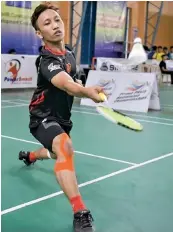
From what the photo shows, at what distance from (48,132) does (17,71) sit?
893cm

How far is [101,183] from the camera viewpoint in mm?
3727

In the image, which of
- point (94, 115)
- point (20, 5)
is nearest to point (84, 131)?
point (94, 115)

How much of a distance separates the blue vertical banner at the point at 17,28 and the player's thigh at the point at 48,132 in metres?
11.5

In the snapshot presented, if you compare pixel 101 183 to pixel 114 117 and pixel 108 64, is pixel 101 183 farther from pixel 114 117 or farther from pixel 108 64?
pixel 108 64

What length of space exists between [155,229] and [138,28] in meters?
21.4

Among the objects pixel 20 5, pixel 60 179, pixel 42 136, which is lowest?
pixel 60 179

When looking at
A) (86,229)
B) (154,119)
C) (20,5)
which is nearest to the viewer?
(86,229)

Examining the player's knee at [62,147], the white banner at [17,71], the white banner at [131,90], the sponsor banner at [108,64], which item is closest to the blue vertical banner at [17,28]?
the white banner at [17,71]

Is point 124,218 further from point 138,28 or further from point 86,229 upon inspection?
point 138,28

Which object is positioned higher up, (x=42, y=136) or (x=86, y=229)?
(x=42, y=136)

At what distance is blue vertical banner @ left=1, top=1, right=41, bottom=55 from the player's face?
11504 millimetres

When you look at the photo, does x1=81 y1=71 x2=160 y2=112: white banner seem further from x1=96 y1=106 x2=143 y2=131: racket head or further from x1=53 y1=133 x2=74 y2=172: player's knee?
x1=96 y1=106 x2=143 y2=131: racket head

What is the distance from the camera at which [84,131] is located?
6273 mm

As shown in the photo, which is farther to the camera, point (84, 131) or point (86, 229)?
point (84, 131)
